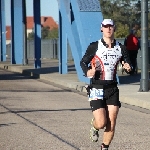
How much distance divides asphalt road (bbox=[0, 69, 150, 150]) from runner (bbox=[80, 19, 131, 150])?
4.65ft

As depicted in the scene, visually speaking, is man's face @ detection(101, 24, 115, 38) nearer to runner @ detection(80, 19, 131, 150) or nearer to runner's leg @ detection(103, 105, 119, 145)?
runner @ detection(80, 19, 131, 150)

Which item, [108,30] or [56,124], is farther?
[56,124]

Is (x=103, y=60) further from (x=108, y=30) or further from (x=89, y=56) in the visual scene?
(x=108, y=30)

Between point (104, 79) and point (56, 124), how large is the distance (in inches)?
182

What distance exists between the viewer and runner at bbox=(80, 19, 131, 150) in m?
9.50

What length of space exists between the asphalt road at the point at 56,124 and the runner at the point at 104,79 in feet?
4.65

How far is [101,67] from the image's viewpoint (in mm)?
9547

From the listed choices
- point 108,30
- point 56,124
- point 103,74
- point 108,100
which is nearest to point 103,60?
point 103,74

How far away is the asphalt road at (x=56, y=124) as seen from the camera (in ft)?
36.9

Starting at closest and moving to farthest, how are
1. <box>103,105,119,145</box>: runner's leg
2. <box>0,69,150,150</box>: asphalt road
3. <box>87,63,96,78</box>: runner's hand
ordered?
1. <box>87,63,96,78</box>: runner's hand
2. <box>103,105,119,145</box>: runner's leg
3. <box>0,69,150,150</box>: asphalt road

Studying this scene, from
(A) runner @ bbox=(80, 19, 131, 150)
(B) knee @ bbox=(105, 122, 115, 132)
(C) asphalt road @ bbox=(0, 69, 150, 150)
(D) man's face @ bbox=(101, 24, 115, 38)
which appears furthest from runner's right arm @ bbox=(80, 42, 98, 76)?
(C) asphalt road @ bbox=(0, 69, 150, 150)

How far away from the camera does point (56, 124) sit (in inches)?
552

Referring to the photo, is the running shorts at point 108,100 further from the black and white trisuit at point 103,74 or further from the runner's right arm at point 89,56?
the runner's right arm at point 89,56

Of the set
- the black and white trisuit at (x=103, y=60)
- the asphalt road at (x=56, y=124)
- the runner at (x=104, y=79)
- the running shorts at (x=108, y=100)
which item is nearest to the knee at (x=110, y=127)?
the runner at (x=104, y=79)
